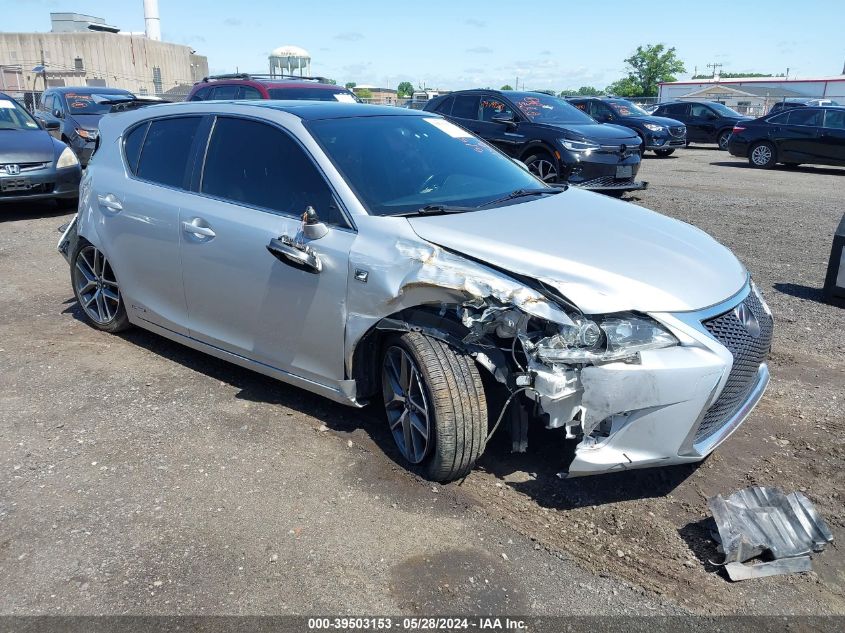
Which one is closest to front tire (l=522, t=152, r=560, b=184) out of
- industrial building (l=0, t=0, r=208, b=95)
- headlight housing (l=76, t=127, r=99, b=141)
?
headlight housing (l=76, t=127, r=99, b=141)

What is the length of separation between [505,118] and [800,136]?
29.6ft

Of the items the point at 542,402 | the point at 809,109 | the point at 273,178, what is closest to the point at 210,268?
the point at 273,178

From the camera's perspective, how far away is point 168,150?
15.6 ft

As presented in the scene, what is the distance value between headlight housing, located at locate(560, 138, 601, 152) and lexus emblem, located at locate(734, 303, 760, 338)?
7.95m

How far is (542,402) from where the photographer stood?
305 centimetres

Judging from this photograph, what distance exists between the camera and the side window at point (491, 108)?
1223 cm

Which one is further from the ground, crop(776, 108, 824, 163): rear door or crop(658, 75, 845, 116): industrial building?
crop(658, 75, 845, 116): industrial building

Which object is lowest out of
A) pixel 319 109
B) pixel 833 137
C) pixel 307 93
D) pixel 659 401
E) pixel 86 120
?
pixel 659 401

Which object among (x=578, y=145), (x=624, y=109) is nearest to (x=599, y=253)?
(x=578, y=145)

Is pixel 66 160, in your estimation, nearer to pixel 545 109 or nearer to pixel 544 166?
pixel 544 166

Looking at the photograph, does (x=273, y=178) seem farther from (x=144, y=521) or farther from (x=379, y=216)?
(x=144, y=521)

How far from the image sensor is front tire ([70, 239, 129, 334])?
17.3ft

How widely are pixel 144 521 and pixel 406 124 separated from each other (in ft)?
9.00

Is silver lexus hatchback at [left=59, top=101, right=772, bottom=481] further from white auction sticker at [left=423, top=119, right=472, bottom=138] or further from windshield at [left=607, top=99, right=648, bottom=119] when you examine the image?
windshield at [left=607, top=99, right=648, bottom=119]
